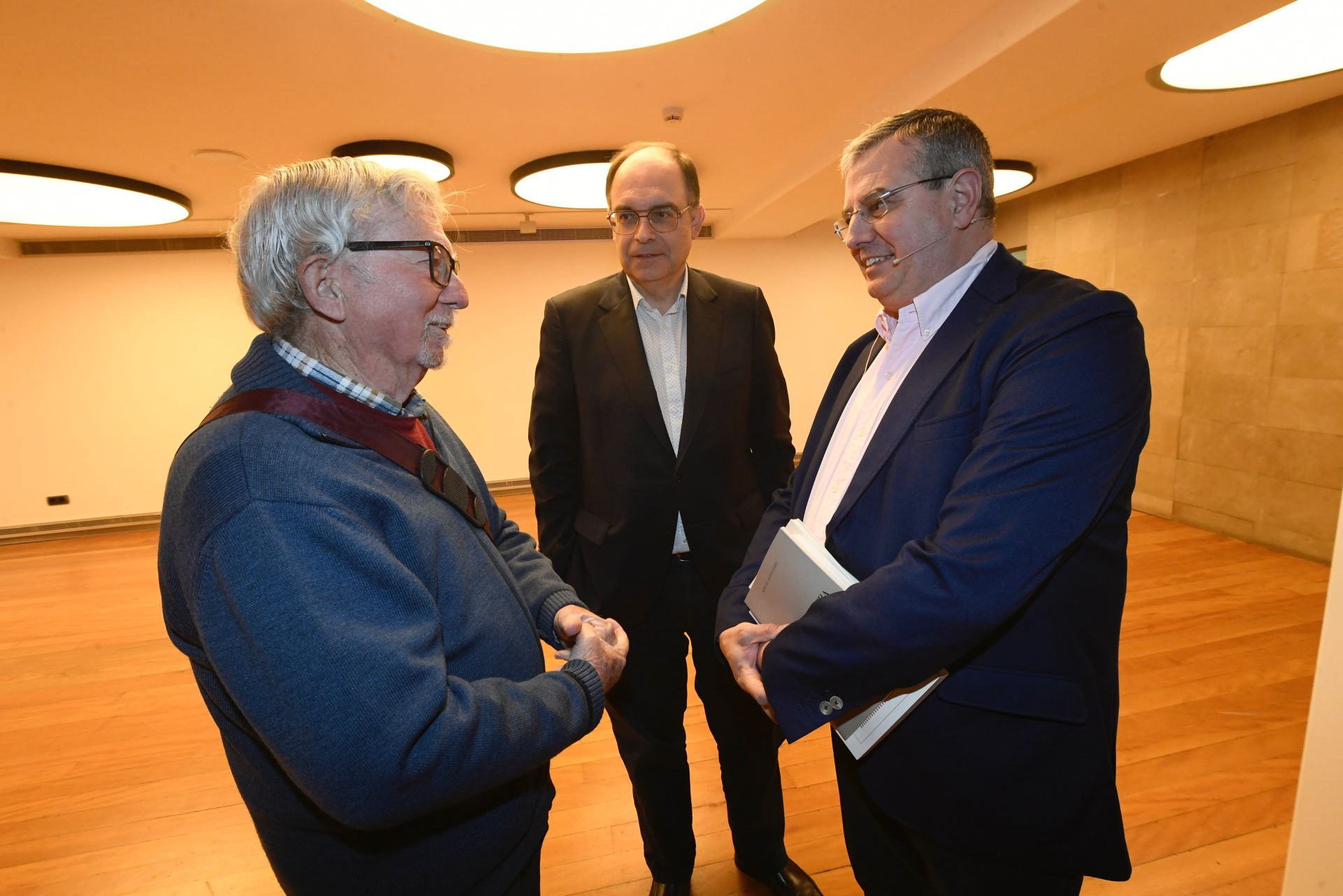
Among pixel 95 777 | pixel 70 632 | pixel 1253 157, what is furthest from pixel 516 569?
pixel 1253 157

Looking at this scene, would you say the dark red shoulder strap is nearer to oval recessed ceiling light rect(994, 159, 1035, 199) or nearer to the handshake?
the handshake

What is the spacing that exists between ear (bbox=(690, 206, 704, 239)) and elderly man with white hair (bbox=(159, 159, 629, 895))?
90 centimetres

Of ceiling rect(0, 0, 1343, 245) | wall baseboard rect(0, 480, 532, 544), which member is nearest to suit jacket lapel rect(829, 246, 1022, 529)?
ceiling rect(0, 0, 1343, 245)

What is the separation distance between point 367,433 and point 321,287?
0.81ft

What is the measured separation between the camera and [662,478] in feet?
5.72

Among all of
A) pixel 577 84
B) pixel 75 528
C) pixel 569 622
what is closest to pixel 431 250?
pixel 569 622

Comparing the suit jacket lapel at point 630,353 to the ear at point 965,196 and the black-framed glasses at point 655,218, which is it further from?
the ear at point 965,196

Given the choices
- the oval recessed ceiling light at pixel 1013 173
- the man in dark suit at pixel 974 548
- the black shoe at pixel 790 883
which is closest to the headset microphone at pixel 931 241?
the man in dark suit at pixel 974 548

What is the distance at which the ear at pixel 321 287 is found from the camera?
921mm

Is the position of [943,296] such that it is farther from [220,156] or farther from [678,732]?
[220,156]

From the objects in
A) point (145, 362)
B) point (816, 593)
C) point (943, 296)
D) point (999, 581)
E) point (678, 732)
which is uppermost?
point (943, 296)

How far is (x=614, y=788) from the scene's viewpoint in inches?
95.2

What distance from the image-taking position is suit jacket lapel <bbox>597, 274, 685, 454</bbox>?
68.7 inches

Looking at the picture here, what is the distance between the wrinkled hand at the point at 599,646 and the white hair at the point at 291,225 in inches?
28.2
